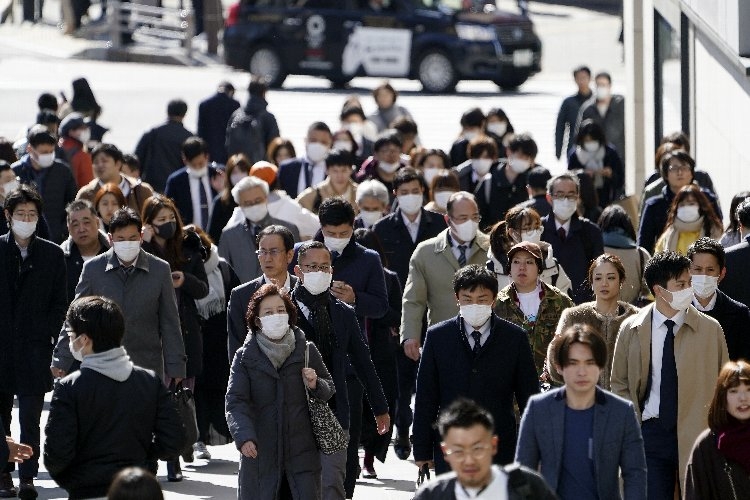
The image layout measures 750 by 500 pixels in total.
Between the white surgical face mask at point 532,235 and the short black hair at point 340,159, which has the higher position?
the short black hair at point 340,159

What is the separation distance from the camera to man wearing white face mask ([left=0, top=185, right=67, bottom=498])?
37.4 ft

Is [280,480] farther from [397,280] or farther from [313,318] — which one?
[397,280]

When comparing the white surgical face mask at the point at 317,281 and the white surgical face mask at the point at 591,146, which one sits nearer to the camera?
the white surgical face mask at the point at 317,281

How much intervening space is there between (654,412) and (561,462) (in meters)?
1.62

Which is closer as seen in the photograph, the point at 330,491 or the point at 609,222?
the point at 330,491

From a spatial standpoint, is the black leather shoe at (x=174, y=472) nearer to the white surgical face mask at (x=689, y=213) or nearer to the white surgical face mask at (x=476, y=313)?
the white surgical face mask at (x=476, y=313)

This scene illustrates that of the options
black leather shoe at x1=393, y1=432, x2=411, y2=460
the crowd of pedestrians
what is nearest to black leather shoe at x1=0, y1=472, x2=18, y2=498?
the crowd of pedestrians

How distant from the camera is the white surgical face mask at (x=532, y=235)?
1149cm

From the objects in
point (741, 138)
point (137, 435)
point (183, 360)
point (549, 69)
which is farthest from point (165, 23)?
point (137, 435)

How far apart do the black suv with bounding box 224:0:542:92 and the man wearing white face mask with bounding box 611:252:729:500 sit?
22.7 m

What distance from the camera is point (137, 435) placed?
7898 mm

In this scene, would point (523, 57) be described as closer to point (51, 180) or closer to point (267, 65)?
point (267, 65)

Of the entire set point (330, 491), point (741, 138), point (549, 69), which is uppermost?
point (549, 69)

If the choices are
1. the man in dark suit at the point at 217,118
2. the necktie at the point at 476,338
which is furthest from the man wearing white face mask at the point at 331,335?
the man in dark suit at the point at 217,118
